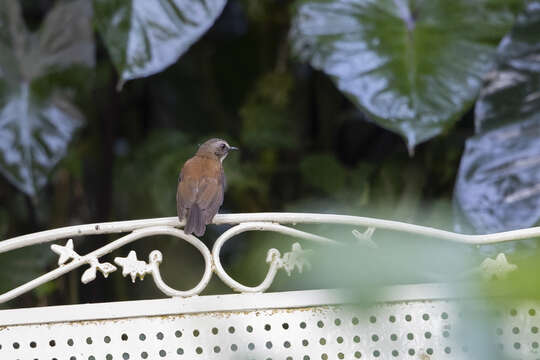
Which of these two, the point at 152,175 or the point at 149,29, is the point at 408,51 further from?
the point at 152,175

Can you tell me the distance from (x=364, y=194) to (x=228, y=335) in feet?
3.43

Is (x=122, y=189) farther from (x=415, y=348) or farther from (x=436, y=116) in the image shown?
(x=415, y=348)

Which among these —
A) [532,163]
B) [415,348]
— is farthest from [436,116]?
[415,348]

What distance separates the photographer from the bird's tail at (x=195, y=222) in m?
1.10

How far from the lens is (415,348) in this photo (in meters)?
1.02

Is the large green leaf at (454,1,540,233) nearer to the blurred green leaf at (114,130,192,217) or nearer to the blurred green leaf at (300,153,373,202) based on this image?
the blurred green leaf at (300,153,373,202)

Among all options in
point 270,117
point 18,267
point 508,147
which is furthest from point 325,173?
point 18,267

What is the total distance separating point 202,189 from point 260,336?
1.31 feet

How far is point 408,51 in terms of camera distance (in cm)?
172

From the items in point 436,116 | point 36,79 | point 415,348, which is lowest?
point 415,348

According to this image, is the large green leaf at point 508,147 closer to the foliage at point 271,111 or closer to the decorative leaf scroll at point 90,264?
the foliage at point 271,111

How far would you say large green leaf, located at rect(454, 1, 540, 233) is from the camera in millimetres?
1447

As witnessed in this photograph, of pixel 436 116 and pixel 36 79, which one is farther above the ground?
pixel 36 79

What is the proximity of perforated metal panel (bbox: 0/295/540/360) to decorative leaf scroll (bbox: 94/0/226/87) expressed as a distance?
682mm
